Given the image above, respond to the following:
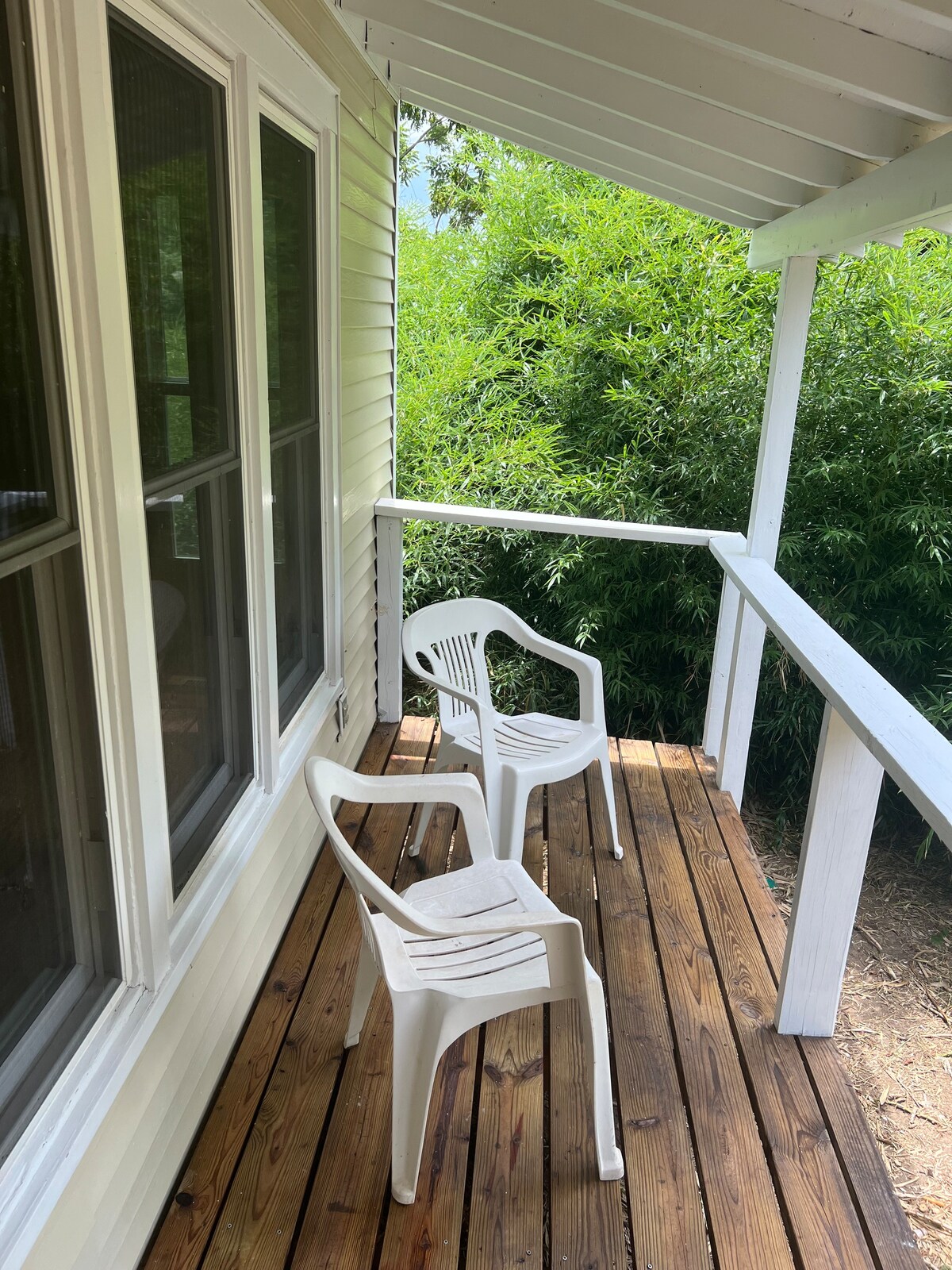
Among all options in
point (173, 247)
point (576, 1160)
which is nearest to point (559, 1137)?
point (576, 1160)

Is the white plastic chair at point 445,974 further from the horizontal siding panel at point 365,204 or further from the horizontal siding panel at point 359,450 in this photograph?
the horizontal siding panel at point 365,204

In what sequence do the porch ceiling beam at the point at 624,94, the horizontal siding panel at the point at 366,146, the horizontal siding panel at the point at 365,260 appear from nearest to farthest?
the porch ceiling beam at the point at 624,94
the horizontal siding panel at the point at 366,146
the horizontal siding panel at the point at 365,260

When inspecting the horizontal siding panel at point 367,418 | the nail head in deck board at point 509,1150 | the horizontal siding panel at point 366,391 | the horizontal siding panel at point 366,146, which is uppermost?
the horizontal siding panel at point 366,146

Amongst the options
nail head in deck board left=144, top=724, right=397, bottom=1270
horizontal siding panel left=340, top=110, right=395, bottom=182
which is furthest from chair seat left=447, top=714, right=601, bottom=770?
horizontal siding panel left=340, top=110, right=395, bottom=182

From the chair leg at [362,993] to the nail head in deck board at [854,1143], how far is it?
1.00 meters

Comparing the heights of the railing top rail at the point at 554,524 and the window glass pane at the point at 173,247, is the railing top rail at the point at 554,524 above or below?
below

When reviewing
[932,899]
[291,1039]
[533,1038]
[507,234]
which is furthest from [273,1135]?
[507,234]

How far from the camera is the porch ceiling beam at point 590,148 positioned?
2.98 m

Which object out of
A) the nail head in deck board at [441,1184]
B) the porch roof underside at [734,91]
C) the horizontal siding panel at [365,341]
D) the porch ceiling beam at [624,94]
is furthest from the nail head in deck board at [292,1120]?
the porch ceiling beam at [624,94]

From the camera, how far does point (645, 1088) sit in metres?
1.99

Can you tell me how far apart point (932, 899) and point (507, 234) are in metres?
4.06

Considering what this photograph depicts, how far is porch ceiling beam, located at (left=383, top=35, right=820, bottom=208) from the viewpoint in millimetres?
2604

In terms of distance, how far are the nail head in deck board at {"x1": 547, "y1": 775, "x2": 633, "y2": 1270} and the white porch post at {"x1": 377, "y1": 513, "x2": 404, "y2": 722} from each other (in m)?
1.45

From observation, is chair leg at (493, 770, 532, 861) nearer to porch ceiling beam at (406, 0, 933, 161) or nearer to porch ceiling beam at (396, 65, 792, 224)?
porch ceiling beam at (406, 0, 933, 161)
